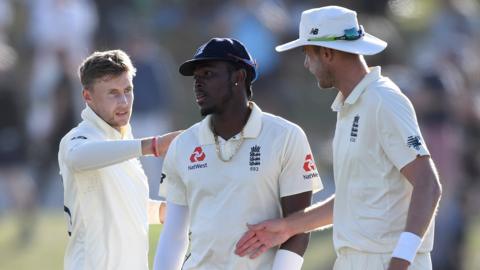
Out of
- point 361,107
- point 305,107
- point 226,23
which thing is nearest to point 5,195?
point 226,23

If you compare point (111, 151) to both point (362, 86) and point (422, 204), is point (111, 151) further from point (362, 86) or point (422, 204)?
point (422, 204)

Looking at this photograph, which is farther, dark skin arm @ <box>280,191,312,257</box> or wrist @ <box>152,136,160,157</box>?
wrist @ <box>152,136,160,157</box>

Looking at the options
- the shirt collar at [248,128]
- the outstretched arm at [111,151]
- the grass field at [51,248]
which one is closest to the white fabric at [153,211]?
the outstretched arm at [111,151]

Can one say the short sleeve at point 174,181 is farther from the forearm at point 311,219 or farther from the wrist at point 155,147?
the forearm at point 311,219

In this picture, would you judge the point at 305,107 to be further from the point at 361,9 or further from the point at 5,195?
the point at 5,195

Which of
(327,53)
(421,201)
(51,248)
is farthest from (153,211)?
(51,248)

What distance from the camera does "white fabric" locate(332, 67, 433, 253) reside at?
6.09 metres

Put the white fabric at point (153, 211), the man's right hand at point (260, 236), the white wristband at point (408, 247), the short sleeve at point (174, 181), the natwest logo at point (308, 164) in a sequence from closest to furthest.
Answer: the white wristband at point (408, 247)
the man's right hand at point (260, 236)
the natwest logo at point (308, 164)
the short sleeve at point (174, 181)
the white fabric at point (153, 211)

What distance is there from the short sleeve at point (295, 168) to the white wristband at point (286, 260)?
10.9 inches

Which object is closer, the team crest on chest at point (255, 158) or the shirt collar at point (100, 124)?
the team crest on chest at point (255, 158)

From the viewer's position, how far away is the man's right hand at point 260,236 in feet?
21.0

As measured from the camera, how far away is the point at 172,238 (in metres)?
6.80

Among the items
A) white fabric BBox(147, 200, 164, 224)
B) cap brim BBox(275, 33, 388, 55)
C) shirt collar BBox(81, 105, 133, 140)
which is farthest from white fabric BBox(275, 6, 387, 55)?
white fabric BBox(147, 200, 164, 224)

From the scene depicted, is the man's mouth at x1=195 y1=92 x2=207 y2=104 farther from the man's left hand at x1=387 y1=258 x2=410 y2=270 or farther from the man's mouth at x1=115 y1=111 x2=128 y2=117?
the man's left hand at x1=387 y1=258 x2=410 y2=270
